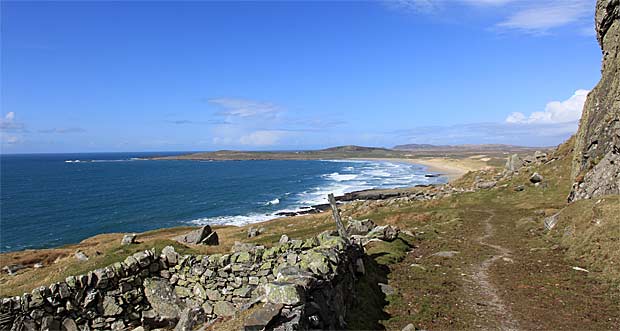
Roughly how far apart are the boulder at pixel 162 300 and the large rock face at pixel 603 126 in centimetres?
2989

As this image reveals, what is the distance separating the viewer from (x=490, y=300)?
16.8m

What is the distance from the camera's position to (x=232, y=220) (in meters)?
83.8

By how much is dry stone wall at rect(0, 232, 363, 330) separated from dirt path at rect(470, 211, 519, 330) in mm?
5623

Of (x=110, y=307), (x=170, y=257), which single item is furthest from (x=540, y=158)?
(x=110, y=307)

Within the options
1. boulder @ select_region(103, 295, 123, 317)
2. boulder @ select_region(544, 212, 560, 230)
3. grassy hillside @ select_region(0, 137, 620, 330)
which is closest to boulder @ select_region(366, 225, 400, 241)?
grassy hillside @ select_region(0, 137, 620, 330)

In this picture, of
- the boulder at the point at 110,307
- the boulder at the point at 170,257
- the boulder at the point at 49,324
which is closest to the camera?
the boulder at the point at 49,324

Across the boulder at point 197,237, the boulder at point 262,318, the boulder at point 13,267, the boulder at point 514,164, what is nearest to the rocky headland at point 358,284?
→ the boulder at point 262,318

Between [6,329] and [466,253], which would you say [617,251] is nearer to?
[466,253]

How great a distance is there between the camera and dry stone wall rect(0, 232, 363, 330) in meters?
15.0

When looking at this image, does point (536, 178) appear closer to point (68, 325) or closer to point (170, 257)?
point (170, 257)

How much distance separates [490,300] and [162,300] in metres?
15.5

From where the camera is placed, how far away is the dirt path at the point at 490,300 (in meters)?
14.5

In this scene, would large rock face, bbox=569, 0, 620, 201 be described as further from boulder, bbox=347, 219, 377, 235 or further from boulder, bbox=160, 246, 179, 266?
boulder, bbox=160, 246, 179, 266

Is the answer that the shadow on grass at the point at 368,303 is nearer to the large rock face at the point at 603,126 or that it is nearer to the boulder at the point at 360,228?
the boulder at the point at 360,228
